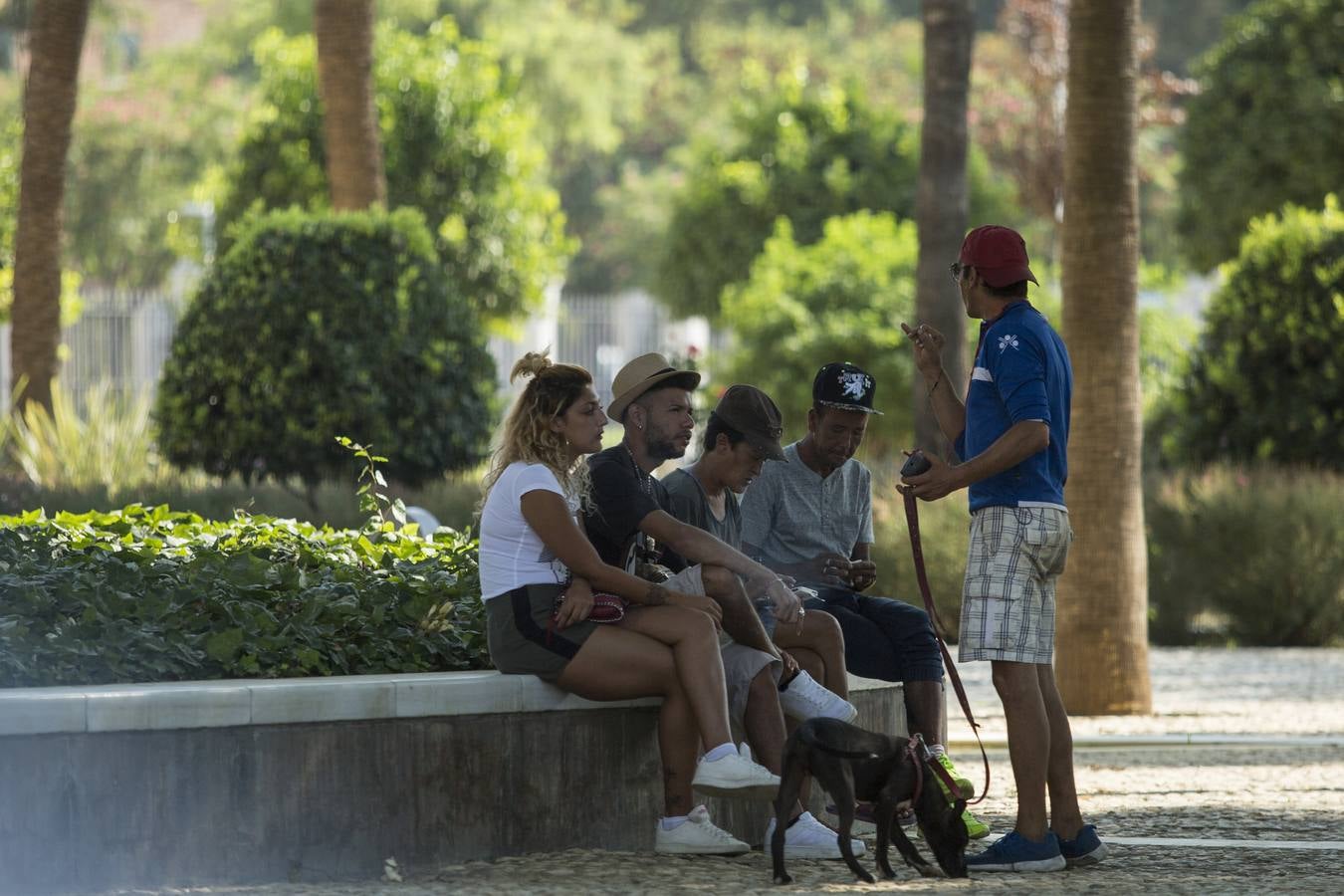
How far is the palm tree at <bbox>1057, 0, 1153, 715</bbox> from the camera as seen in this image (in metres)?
10.2

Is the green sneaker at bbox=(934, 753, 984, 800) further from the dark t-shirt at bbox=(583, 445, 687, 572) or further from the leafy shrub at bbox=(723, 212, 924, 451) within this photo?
the leafy shrub at bbox=(723, 212, 924, 451)

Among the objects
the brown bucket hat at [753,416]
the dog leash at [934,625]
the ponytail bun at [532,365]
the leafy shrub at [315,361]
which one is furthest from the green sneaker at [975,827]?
the leafy shrub at [315,361]

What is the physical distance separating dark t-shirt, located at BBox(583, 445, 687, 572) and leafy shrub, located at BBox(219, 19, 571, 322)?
20376 mm

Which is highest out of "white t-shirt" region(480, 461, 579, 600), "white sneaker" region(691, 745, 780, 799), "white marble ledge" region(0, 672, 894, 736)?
"white t-shirt" region(480, 461, 579, 600)

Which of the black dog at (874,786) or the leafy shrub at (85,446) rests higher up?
the leafy shrub at (85,446)

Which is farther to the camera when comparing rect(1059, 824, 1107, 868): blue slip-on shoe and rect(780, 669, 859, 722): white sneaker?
rect(780, 669, 859, 722): white sneaker

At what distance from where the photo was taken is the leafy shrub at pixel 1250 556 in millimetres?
14180

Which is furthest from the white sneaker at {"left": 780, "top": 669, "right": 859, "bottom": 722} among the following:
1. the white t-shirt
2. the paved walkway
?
the white t-shirt

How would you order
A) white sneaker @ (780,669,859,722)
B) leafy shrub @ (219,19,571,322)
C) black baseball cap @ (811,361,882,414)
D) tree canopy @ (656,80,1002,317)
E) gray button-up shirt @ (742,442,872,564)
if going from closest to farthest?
white sneaker @ (780,669,859,722) → black baseball cap @ (811,361,882,414) → gray button-up shirt @ (742,442,872,564) → leafy shrub @ (219,19,571,322) → tree canopy @ (656,80,1002,317)

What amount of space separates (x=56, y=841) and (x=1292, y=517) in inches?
415

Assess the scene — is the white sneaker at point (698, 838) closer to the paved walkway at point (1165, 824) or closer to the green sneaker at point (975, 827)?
the paved walkway at point (1165, 824)

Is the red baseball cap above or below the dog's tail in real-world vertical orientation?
above

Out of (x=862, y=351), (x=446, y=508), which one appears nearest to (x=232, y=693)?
(x=446, y=508)

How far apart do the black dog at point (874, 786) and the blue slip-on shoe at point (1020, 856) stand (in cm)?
8
